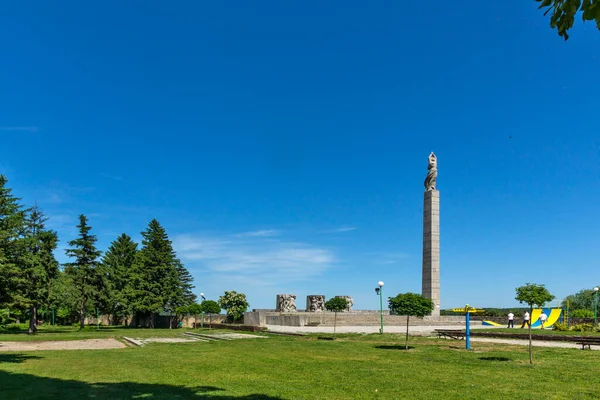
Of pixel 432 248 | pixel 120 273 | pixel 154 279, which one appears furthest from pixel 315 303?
pixel 120 273

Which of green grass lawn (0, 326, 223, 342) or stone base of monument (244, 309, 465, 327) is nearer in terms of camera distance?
green grass lawn (0, 326, 223, 342)

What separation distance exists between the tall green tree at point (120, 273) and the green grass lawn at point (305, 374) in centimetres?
2899

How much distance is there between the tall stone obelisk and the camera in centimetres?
4653

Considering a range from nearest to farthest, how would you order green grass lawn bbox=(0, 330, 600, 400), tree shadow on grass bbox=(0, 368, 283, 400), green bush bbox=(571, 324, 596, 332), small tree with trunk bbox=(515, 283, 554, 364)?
tree shadow on grass bbox=(0, 368, 283, 400)
green grass lawn bbox=(0, 330, 600, 400)
small tree with trunk bbox=(515, 283, 554, 364)
green bush bbox=(571, 324, 596, 332)

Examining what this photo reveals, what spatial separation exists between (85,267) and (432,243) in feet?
109

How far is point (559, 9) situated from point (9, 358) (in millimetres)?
18951

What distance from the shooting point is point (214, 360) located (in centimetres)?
1538

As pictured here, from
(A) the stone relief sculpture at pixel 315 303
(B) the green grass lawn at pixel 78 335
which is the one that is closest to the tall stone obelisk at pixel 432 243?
(A) the stone relief sculpture at pixel 315 303

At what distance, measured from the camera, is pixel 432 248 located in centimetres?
4697

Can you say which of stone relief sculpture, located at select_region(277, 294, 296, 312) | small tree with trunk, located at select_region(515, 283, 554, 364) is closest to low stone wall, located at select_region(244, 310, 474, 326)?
stone relief sculpture, located at select_region(277, 294, 296, 312)

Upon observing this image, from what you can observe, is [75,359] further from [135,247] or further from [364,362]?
[135,247]

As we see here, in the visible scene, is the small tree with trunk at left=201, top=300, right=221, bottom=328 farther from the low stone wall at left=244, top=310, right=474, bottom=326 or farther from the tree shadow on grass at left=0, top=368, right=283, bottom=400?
the tree shadow on grass at left=0, top=368, right=283, bottom=400

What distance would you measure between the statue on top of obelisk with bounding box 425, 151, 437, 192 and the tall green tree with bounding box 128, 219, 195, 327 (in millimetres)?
28430

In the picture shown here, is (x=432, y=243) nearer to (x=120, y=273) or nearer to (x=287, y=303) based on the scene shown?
(x=287, y=303)
